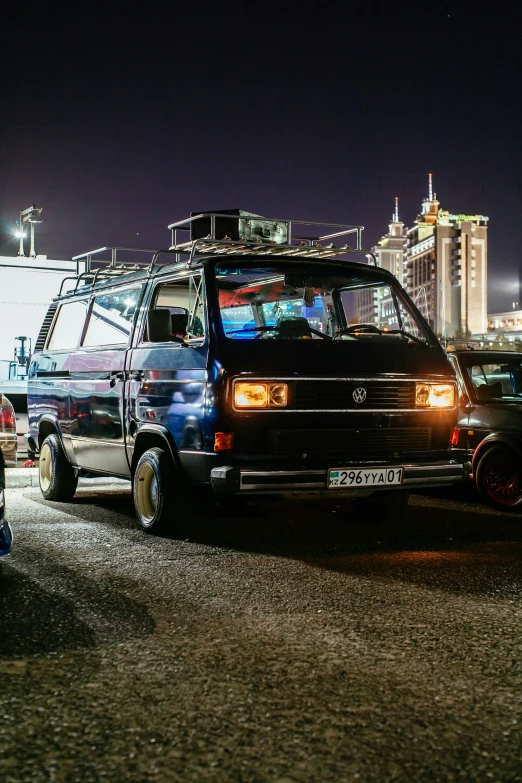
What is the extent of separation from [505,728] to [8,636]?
240cm

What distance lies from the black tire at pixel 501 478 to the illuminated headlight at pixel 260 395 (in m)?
3.56

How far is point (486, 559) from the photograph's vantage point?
6.46m

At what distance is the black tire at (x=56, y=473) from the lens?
9.39 meters

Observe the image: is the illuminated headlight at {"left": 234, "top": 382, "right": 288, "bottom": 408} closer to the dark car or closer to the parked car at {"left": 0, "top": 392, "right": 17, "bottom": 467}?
the parked car at {"left": 0, "top": 392, "right": 17, "bottom": 467}

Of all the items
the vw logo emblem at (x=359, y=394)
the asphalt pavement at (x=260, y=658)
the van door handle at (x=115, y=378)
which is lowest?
the asphalt pavement at (x=260, y=658)

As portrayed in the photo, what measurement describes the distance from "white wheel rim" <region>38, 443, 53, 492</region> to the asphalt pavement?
7.69 feet

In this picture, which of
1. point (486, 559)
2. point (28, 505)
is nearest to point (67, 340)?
point (28, 505)

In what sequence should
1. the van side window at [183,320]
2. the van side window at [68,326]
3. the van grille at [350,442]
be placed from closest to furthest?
the van grille at [350,442] < the van side window at [183,320] < the van side window at [68,326]

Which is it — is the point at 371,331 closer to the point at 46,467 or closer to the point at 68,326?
the point at 68,326

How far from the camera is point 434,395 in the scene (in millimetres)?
7336

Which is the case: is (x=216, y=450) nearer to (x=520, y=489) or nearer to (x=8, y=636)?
(x=8, y=636)

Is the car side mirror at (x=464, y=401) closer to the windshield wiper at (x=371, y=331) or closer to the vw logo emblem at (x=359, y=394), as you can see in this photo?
the windshield wiper at (x=371, y=331)

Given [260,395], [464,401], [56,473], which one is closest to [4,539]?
[260,395]

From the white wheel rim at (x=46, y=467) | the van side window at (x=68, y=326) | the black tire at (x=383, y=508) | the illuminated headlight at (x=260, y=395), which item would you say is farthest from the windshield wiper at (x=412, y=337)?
the white wheel rim at (x=46, y=467)
